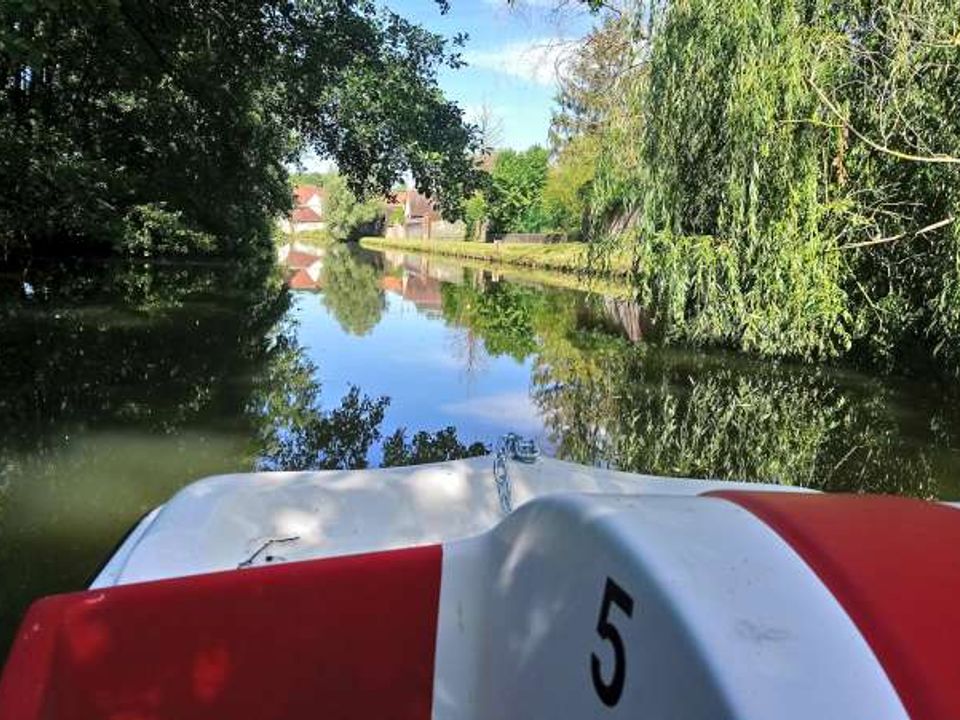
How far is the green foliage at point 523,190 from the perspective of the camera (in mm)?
58188

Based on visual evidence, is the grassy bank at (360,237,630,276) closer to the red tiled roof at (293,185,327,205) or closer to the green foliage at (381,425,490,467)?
the green foliage at (381,425,490,467)

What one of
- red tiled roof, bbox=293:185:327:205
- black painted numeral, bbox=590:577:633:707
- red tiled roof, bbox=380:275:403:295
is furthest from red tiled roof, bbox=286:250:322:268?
red tiled roof, bbox=293:185:327:205

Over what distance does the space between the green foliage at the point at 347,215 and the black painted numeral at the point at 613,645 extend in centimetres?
8485

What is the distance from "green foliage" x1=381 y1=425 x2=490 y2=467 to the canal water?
10cm

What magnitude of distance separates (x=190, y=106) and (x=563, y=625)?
58.6ft

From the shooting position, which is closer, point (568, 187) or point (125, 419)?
point (125, 419)

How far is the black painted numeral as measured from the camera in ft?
4.91

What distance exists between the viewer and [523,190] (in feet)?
193

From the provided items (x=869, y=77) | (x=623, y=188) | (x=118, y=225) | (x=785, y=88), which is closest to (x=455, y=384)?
(x=623, y=188)

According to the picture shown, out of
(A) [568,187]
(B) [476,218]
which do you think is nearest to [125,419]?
(A) [568,187]

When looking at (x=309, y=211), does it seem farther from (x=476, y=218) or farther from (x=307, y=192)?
(x=476, y=218)

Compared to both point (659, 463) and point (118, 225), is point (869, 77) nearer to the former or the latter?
point (659, 463)

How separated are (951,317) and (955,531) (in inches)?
303

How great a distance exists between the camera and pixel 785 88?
7.81 meters
